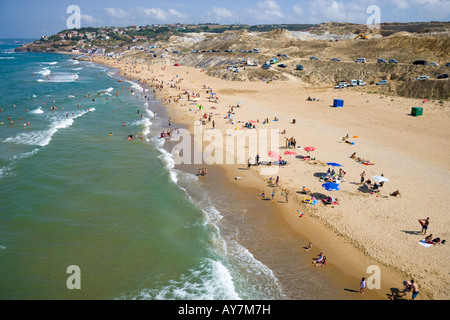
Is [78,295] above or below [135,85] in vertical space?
below

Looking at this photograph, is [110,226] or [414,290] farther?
[110,226]

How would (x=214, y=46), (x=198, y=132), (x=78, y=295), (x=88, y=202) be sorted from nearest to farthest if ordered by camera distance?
(x=78, y=295), (x=88, y=202), (x=198, y=132), (x=214, y=46)

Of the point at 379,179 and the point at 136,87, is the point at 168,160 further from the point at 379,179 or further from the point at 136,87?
the point at 136,87

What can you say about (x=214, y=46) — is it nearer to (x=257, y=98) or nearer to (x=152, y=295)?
(x=257, y=98)

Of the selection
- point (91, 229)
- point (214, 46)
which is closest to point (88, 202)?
point (91, 229)

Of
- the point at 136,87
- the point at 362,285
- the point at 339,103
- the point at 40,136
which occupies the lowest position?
the point at 362,285

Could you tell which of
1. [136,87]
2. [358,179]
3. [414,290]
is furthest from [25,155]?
[136,87]

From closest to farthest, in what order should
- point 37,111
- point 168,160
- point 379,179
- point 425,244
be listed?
point 425,244 → point 379,179 → point 168,160 → point 37,111
